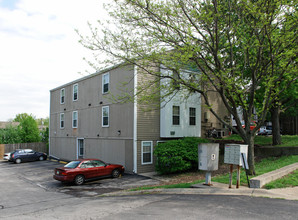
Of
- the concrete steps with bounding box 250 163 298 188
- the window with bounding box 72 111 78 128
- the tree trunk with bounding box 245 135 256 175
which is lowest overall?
the concrete steps with bounding box 250 163 298 188

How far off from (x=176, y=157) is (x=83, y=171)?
5.48 meters

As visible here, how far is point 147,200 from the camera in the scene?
27.9ft

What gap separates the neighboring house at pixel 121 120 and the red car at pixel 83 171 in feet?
6.59

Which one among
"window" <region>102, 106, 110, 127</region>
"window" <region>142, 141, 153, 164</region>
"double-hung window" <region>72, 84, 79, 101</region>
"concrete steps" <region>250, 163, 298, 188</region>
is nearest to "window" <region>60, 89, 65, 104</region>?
"double-hung window" <region>72, 84, 79, 101</region>

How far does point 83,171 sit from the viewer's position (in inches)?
577

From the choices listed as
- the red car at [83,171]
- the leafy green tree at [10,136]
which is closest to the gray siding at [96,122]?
the red car at [83,171]

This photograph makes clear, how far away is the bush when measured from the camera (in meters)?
15.7

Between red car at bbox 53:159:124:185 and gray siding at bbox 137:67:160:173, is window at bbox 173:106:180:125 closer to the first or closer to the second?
gray siding at bbox 137:67:160:173

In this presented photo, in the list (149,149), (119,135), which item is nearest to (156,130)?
(149,149)

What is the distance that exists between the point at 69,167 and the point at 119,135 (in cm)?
477

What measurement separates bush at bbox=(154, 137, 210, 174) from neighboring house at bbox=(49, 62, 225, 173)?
67.7 inches

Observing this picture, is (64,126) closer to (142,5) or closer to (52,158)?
(52,158)

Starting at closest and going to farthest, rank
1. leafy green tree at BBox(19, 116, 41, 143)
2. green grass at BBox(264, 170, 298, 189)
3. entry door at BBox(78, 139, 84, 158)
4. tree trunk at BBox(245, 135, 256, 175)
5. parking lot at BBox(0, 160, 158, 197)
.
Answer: green grass at BBox(264, 170, 298, 189)
tree trunk at BBox(245, 135, 256, 175)
parking lot at BBox(0, 160, 158, 197)
entry door at BBox(78, 139, 84, 158)
leafy green tree at BBox(19, 116, 41, 143)

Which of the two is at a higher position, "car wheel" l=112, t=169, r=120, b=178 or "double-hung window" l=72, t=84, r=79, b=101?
"double-hung window" l=72, t=84, r=79, b=101
